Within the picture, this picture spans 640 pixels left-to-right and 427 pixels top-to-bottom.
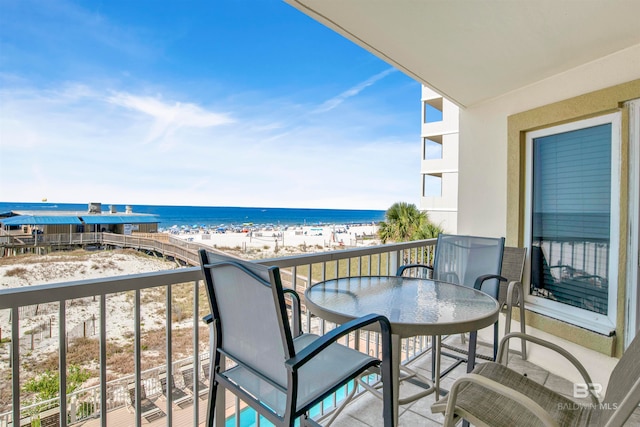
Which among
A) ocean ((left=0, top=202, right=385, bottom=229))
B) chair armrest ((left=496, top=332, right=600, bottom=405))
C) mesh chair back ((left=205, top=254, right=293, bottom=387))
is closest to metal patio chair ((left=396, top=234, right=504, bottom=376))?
chair armrest ((left=496, top=332, right=600, bottom=405))

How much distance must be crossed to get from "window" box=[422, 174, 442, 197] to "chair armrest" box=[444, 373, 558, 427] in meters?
14.7

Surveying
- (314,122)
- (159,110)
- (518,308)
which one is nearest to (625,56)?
(518,308)

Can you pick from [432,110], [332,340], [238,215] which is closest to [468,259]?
[332,340]

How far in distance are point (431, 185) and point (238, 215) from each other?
92.1 feet

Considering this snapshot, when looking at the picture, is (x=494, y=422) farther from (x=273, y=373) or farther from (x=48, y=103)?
(x=48, y=103)

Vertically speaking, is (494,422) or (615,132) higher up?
(615,132)

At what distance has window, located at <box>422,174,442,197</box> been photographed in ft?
50.0

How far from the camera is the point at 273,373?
1179 millimetres

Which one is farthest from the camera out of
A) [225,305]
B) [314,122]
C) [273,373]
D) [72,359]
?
[314,122]

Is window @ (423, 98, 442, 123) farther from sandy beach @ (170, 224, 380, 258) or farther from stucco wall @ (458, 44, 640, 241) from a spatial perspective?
stucco wall @ (458, 44, 640, 241)

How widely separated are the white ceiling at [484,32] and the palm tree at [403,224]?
38.5 feet

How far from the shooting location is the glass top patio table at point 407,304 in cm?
143

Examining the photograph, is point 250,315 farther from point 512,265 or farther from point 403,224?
point 403,224

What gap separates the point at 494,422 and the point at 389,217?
13731 mm
